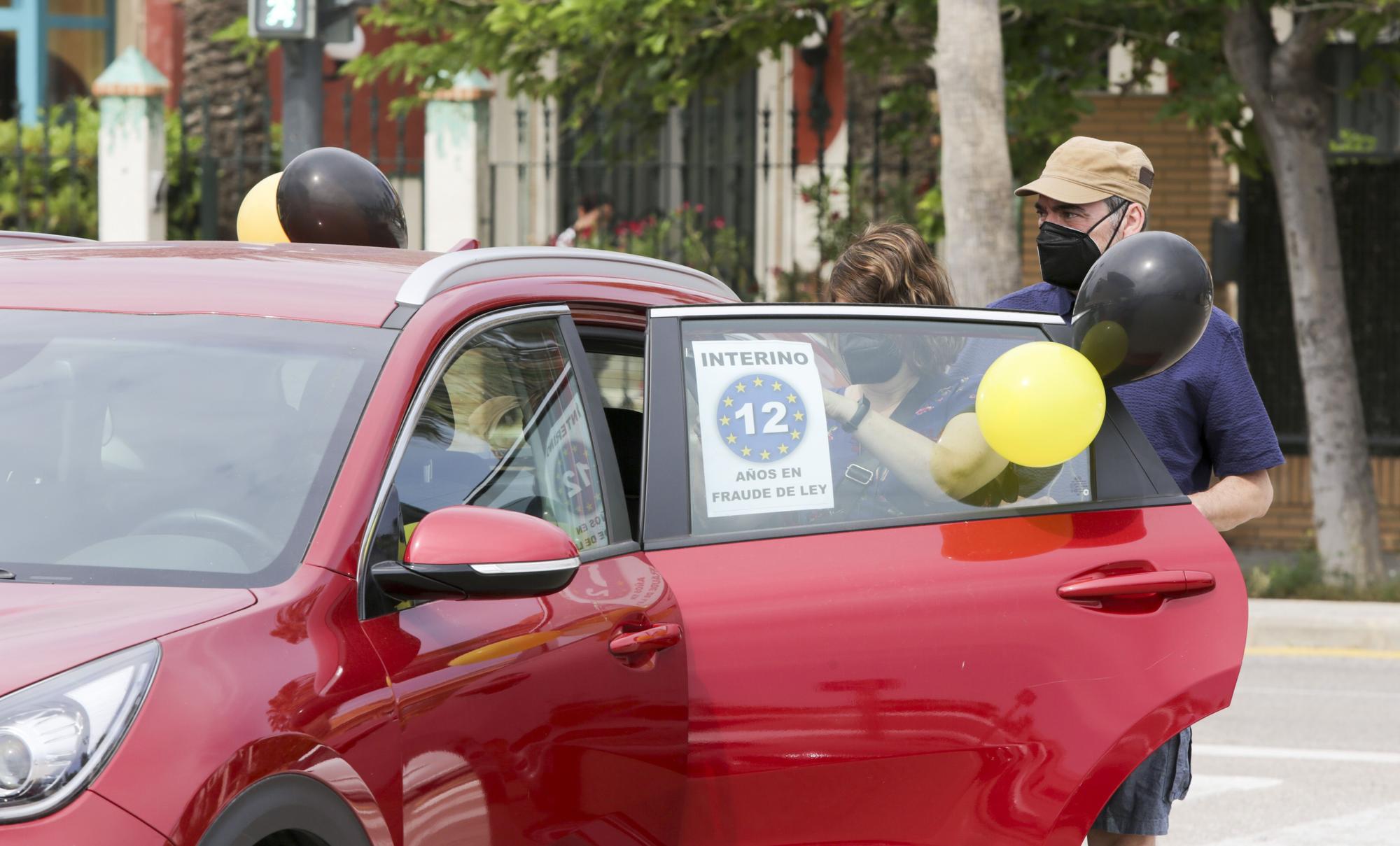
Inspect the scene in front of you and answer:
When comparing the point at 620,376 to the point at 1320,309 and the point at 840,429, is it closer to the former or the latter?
the point at 840,429

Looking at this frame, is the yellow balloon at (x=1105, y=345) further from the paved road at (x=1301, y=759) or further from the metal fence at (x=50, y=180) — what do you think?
the metal fence at (x=50, y=180)

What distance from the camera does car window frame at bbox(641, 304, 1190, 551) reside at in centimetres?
334

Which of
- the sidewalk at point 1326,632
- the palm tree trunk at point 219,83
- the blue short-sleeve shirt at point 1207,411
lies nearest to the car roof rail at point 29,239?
the blue short-sleeve shirt at point 1207,411

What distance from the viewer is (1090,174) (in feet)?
13.8

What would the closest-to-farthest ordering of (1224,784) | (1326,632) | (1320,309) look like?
(1224,784)
(1326,632)
(1320,309)

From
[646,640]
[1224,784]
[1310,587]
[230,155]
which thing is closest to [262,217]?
[646,640]

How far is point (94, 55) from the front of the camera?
19.9 meters

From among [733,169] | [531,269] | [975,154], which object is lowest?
[531,269]

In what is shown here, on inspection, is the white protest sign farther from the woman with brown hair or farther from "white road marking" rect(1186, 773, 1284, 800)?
"white road marking" rect(1186, 773, 1284, 800)

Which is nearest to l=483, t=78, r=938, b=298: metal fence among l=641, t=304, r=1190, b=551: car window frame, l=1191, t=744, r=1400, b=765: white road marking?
l=1191, t=744, r=1400, b=765: white road marking

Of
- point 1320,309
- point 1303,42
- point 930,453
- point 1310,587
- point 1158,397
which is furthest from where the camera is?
point 1320,309

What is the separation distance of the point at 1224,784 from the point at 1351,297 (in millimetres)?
7855

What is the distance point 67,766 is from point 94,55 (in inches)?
748

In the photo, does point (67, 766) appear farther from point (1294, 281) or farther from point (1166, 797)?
point (1294, 281)
